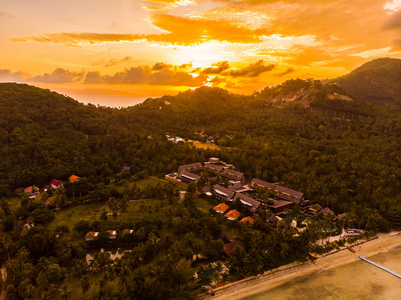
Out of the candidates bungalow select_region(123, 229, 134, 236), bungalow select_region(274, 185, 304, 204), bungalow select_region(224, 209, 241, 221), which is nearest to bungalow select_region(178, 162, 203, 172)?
bungalow select_region(274, 185, 304, 204)

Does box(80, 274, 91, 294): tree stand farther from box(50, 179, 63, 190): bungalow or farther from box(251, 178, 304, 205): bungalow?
box(251, 178, 304, 205): bungalow

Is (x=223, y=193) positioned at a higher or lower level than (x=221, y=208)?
higher

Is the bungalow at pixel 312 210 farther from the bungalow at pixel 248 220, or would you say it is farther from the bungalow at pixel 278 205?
the bungalow at pixel 248 220

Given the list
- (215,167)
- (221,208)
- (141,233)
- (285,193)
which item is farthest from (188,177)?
(141,233)

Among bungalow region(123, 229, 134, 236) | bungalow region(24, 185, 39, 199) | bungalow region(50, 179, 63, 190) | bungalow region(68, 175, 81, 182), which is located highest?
bungalow region(123, 229, 134, 236)

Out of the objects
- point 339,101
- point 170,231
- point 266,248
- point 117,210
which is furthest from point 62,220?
point 339,101

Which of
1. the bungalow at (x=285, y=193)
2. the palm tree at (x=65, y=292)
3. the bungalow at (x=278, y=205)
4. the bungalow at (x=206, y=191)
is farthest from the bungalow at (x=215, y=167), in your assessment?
the palm tree at (x=65, y=292)

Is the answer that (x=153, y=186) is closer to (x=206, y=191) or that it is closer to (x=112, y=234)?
(x=206, y=191)
